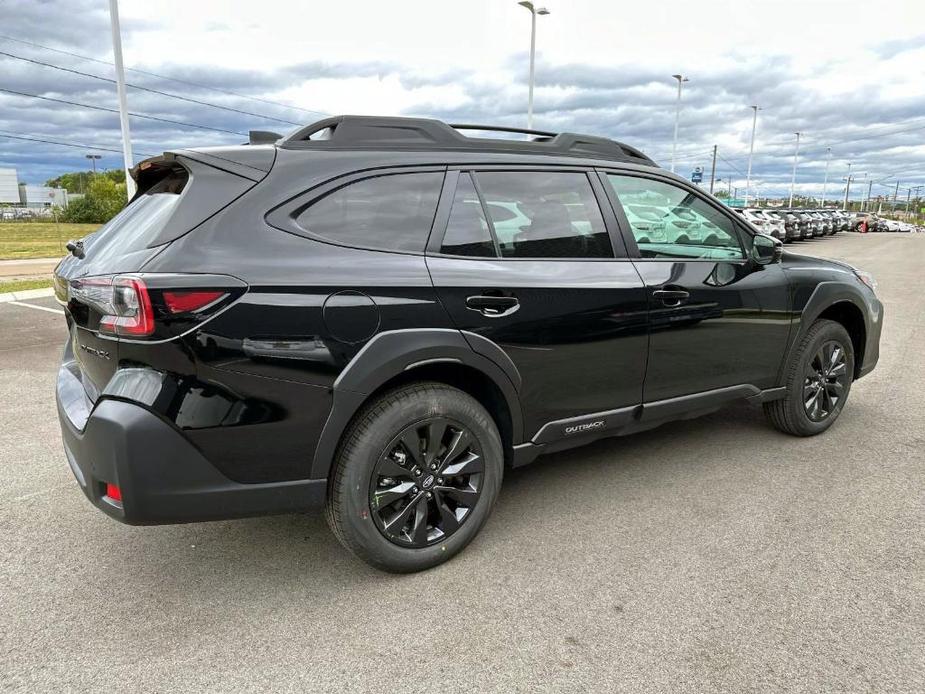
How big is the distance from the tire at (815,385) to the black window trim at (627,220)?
810 mm

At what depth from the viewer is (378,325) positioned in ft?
8.40

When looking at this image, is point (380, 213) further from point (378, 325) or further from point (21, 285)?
point (21, 285)

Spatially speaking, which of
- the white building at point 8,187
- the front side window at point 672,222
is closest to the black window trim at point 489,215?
the front side window at point 672,222

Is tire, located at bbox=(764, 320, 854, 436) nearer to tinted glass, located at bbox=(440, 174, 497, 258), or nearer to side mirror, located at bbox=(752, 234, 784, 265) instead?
side mirror, located at bbox=(752, 234, 784, 265)

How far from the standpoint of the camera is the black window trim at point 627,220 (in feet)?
11.2

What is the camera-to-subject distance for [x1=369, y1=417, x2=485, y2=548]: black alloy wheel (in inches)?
106

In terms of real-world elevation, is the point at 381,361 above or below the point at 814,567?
above

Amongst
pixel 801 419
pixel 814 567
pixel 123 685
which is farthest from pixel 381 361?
pixel 801 419

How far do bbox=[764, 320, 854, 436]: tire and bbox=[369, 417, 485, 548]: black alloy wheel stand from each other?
7.90ft

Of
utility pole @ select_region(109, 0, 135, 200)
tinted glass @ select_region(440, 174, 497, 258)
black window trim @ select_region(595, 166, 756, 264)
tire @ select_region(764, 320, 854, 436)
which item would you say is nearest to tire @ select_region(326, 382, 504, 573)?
tinted glass @ select_region(440, 174, 497, 258)

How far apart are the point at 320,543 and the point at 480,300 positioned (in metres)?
1.34

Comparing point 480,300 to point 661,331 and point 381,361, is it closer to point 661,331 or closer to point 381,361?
point 381,361

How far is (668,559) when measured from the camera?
9.62 ft

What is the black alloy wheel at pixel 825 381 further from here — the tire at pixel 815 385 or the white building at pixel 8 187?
the white building at pixel 8 187
